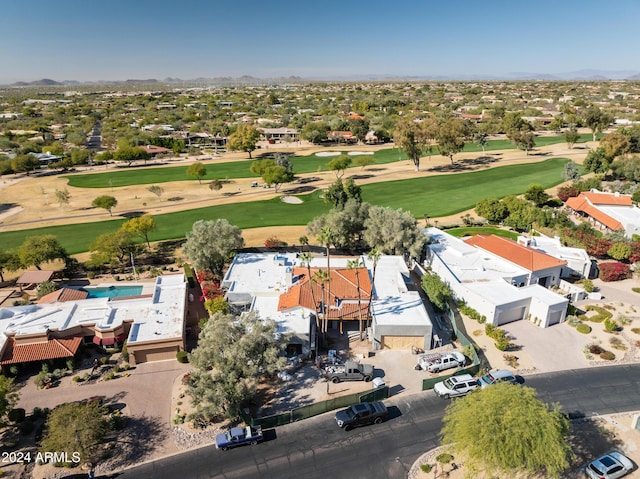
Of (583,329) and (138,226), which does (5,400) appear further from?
(583,329)

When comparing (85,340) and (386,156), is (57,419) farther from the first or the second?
(386,156)

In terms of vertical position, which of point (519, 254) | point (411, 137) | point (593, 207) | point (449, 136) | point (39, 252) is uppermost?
point (411, 137)

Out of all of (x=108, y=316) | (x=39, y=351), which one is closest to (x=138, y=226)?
(x=108, y=316)

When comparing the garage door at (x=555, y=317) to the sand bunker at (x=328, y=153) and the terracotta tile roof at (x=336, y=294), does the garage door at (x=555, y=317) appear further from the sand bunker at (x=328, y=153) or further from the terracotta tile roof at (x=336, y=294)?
the sand bunker at (x=328, y=153)

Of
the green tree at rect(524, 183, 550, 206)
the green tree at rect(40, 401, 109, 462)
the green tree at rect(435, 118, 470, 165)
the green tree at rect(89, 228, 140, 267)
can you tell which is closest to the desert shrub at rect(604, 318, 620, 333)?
the green tree at rect(524, 183, 550, 206)

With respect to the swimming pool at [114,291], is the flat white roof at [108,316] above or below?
above

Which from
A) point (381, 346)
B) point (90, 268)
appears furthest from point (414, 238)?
point (90, 268)

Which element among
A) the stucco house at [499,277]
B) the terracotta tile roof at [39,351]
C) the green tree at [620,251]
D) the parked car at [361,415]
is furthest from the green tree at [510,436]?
the green tree at [620,251]
